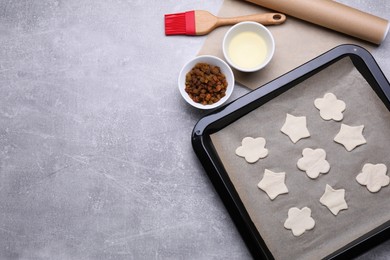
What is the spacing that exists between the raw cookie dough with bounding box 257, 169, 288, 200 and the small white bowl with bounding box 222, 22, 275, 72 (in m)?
0.26

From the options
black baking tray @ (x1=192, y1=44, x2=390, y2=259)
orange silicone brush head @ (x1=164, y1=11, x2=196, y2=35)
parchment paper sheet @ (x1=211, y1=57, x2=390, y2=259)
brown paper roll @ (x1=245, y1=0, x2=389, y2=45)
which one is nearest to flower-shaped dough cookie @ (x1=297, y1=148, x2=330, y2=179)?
parchment paper sheet @ (x1=211, y1=57, x2=390, y2=259)

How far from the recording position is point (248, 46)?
1.16 metres

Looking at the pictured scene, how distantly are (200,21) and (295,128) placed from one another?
35 centimetres

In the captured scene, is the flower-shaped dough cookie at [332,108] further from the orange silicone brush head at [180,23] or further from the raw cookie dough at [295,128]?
the orange silicone brush head at [180,23]

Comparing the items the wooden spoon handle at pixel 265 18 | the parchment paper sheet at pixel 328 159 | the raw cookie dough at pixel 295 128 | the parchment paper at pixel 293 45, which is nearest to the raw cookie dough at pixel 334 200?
the parchment paper sheet at pixel 328 159

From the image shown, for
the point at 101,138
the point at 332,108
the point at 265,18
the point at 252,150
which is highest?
the point at 265,18

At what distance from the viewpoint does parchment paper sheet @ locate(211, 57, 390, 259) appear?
1.09m

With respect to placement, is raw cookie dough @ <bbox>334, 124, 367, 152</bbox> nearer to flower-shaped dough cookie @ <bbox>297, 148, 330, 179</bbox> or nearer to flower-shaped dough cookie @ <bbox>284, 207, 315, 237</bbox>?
flower-shaped dough cookie @ <bbox>297, 148, 330, 179</bbox>

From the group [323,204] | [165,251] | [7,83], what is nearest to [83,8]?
[7,83]

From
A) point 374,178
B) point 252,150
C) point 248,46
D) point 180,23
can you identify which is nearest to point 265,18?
point 248,46

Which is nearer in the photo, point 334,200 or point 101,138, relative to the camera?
point 334,200

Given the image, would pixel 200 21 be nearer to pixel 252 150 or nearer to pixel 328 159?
pixel 252 150

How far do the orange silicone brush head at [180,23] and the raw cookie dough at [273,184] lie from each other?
0.40m

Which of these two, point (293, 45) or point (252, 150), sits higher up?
point (293, 45)
